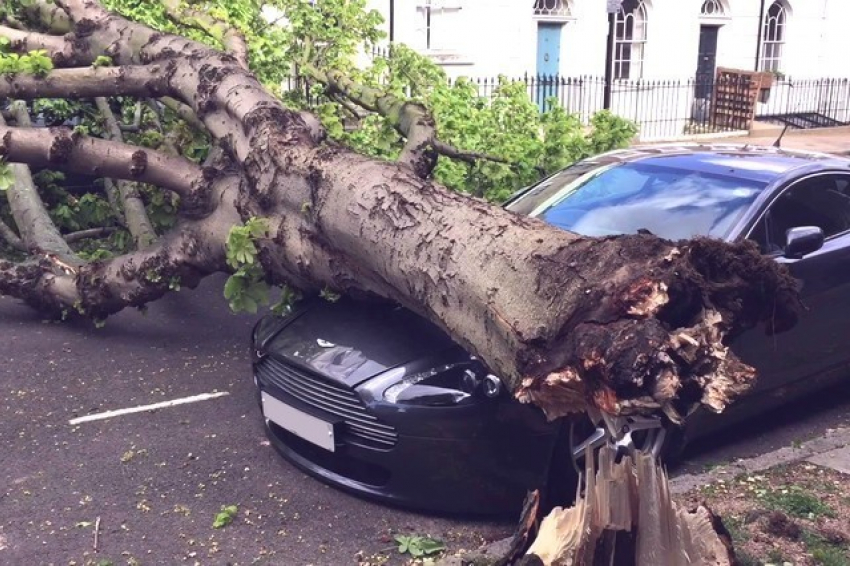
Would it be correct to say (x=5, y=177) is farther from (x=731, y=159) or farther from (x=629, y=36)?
(x=629, y=36)

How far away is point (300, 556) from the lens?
14.4ft

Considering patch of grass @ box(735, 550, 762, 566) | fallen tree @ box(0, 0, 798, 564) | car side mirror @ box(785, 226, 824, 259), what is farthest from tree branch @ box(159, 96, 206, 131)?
patch of grass @ box(735, 550, 762, 566)

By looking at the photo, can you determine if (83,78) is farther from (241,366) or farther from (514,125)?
(514,125)

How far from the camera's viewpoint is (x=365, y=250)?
4449 mm

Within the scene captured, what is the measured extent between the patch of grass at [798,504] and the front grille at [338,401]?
1908mm

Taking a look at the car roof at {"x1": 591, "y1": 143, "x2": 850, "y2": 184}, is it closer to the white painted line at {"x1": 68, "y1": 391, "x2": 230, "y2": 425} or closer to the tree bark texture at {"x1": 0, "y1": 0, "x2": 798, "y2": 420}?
the tree bark texture at {"x1": 0, "y1": 0, "x2": 798, "y2": 420}

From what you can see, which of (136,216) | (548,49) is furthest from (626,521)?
(548,49)

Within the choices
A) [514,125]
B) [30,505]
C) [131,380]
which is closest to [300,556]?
[30,505]

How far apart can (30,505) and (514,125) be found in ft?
14.0

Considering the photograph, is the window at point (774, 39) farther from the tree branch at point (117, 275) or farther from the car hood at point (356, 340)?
the car hood at point (356, 340)

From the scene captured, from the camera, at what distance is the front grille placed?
4.53 meters

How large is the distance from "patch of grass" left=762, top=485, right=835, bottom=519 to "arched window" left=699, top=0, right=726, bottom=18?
21368 millimetres

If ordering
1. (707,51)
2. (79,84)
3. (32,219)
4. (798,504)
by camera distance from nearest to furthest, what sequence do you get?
(798,504)
(79,84)
(32,219)
(707,51)

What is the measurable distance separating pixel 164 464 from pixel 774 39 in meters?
24.2
